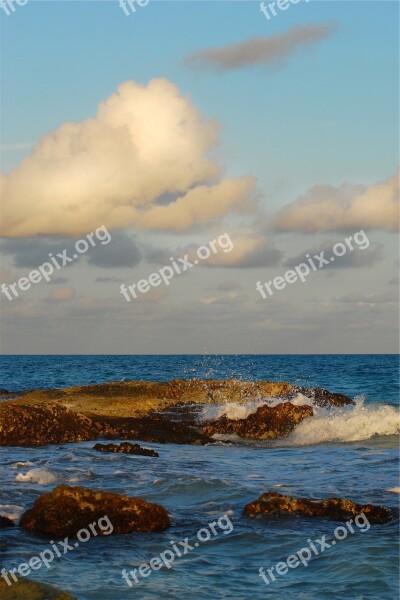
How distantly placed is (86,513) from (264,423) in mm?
15670

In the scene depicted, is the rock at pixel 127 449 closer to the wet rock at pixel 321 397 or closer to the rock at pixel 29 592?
the rock at pixel 29 592

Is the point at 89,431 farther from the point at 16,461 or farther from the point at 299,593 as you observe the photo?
the point at 299,593

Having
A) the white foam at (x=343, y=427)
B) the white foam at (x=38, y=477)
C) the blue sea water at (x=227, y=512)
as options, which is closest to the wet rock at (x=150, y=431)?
the blue sea water at (x=227, y=512)

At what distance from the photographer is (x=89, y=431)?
2698 centimetres

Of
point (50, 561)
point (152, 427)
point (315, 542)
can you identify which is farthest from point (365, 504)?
point (152, 427)

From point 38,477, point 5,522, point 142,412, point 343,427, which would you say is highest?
point 142,412

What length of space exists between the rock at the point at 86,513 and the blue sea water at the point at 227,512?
1.05ft

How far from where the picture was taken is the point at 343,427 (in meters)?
29.5

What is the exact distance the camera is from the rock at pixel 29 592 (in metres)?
9.52

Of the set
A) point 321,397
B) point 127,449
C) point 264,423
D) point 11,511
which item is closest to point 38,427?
point 127,449

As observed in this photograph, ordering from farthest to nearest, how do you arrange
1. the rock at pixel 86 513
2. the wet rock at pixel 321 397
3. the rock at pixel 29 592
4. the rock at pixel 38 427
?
the wet rock at pixel 321 397
the rock at pixel 38 427
the rock at pixel 86 513
the rock at pixel 29 592

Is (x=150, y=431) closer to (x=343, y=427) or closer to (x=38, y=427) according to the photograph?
(x=38, y=427)

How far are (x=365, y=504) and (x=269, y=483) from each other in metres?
3.13

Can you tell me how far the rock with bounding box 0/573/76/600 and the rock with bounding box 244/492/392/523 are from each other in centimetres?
651
